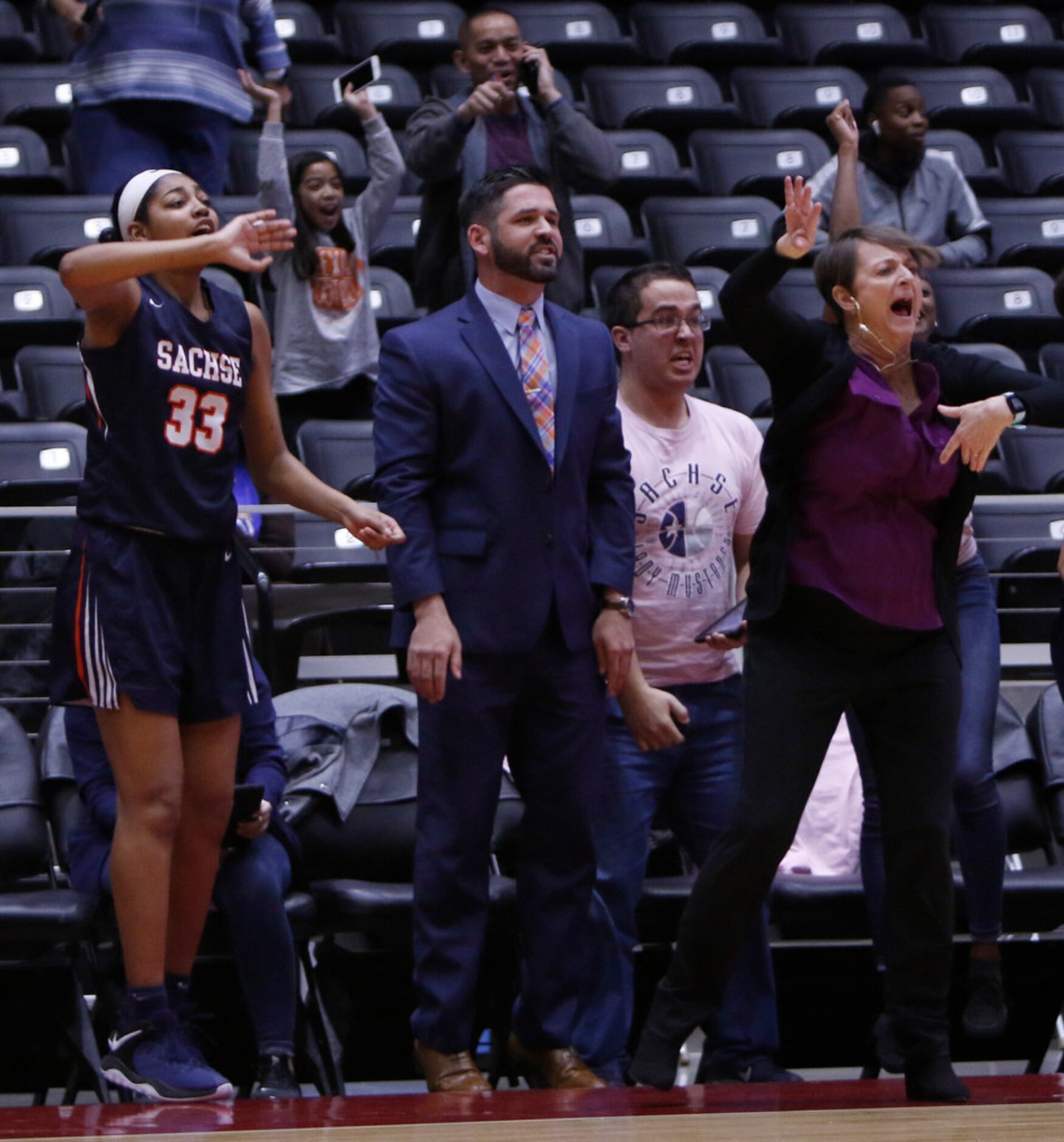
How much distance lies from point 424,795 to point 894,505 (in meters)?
1.02

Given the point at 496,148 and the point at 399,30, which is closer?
the point at 496,148

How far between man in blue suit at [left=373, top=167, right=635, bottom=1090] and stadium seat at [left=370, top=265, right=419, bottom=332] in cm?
282

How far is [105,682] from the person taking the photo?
→ 10.3ft

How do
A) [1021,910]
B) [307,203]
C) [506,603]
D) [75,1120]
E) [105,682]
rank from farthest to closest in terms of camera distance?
[307,203], [1021,910], [506,603], [105,682], [75,1120]

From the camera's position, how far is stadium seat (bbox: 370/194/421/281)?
6824mm

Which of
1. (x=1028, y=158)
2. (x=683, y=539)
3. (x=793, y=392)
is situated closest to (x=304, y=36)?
(x=1028, y=158)

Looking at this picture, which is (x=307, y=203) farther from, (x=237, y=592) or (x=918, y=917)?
(x=918, y=917)

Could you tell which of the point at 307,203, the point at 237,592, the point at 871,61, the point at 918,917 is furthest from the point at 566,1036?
the point at 871,61

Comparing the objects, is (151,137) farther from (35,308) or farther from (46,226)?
(46,226)

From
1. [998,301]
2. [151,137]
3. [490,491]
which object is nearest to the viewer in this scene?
[490,491]

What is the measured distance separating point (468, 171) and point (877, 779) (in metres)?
2.61

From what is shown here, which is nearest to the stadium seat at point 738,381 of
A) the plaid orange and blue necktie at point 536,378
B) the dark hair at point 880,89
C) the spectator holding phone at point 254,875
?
the dark hair at point 880,89

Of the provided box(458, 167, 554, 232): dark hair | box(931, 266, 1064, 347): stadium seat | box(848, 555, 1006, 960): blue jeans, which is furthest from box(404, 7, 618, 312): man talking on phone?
box(931, 266, 1064, 347): stadium seat

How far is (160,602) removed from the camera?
317cm
